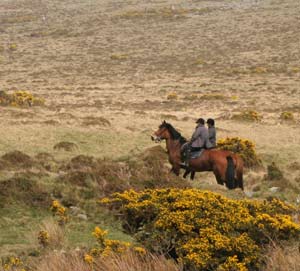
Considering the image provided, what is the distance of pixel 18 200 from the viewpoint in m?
12.3

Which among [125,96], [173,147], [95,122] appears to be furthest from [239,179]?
[125,96]

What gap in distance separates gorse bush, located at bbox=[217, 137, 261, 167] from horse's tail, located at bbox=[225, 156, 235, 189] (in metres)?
4.34

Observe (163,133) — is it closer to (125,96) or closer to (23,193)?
(23,193)

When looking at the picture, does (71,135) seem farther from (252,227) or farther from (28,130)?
(252,227)

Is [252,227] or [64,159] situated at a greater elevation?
[252,227]

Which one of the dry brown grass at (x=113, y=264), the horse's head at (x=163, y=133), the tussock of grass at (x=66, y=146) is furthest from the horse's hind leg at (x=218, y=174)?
the dry brown grass at (x=113, y=264)

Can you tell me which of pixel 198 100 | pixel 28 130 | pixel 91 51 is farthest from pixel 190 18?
pixel 28 130

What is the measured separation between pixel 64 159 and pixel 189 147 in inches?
218

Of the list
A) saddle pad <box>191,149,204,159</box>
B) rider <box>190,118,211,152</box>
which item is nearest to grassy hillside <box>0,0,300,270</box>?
saddle pad <box>191,149,204,159</box>

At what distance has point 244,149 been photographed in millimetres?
19922

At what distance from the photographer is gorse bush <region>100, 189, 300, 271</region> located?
6559mm

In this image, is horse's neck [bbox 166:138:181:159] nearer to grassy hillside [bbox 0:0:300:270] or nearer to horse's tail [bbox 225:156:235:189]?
grassy hillside [bbox 0:0:300:270]

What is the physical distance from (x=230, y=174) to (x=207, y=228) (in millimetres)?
7949

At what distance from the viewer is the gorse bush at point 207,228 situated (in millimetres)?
6559
